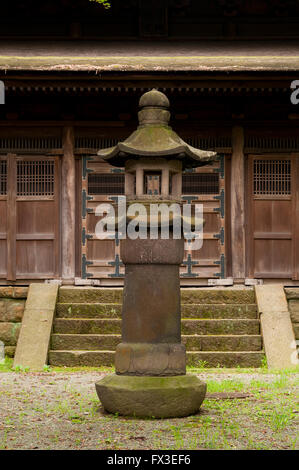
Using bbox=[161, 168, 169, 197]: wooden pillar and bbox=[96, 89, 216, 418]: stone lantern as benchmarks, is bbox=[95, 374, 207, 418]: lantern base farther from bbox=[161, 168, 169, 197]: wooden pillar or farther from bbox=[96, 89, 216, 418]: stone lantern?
bbox=[161, 168, 169, 197]: wooden pillar

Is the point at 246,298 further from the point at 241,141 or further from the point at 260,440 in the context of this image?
the point at 260,440

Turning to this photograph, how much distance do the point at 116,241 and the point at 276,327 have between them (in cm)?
350

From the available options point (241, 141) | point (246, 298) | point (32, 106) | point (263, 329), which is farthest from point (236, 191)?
point (32, 106)

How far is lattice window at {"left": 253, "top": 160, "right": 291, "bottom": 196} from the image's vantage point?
13242 millimetres

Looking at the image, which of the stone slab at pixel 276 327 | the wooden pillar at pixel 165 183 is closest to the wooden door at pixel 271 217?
the stone slab at pixel 276 327

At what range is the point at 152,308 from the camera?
24.5 ft

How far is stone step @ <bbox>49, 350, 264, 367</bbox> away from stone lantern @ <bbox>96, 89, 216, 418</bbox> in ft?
10.1

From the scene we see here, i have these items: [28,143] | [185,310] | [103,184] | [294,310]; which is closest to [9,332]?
[185,310]

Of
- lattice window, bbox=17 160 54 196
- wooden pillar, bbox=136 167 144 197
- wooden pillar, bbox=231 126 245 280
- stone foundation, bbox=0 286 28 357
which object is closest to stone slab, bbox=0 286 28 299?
stone foundation, bbox=0 286 28 357

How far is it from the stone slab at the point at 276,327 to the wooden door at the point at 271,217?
1.09 m

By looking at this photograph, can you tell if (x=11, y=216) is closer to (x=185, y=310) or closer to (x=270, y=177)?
(x=185, y=310)

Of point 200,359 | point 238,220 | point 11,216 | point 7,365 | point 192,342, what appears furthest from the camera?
point 11,216

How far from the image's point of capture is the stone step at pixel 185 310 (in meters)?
11.5

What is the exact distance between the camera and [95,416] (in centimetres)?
730
